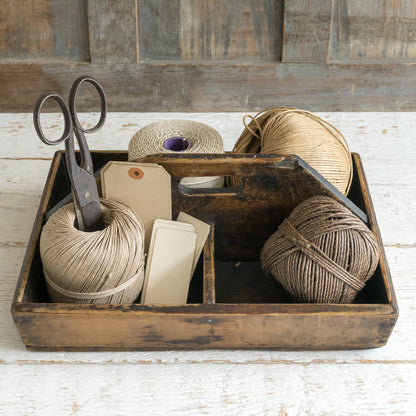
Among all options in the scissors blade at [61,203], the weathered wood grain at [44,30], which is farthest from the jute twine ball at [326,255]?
the weathered wood grain at [44,30]

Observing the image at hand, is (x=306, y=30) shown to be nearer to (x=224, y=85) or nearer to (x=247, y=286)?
(x=224, y=85)

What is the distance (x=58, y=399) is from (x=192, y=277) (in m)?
0.29

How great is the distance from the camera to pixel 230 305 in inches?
35.0

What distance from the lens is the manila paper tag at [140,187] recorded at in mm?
977

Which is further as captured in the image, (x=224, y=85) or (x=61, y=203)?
(x=224, y=85)

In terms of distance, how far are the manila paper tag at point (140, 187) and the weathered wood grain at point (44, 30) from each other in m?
0.68

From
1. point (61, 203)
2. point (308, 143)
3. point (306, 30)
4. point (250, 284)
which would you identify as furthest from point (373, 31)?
point (61, 203)

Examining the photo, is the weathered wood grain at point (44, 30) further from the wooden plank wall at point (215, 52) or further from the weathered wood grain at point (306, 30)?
the weathered wood grain at point (306, 30)

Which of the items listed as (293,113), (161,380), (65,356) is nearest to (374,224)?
(293,113)

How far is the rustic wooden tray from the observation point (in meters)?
0.89

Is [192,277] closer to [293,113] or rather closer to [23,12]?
[293,113]

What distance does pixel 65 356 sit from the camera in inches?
37.6

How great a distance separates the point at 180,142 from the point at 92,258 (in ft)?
1.11

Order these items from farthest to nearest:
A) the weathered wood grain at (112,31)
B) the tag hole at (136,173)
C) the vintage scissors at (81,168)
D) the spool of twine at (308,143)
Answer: the weathered wood grain at (112,31) → the spool of twine at (308,143) → the tag hole at (136,173) → the vintage scissors at (81,168)
